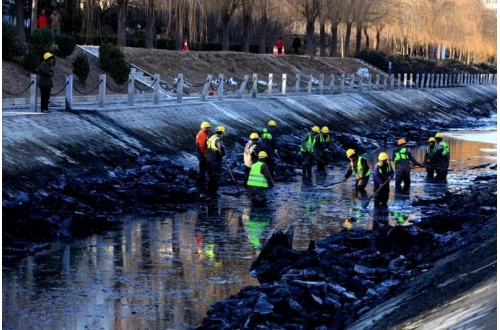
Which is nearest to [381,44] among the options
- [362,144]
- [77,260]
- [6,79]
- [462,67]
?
[462,67]

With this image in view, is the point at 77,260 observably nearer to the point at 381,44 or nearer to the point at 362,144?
the point at 362,144

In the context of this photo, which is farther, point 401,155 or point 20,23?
point 20,23

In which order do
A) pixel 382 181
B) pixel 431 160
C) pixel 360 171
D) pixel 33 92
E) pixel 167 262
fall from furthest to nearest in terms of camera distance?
pixel 431 160 → pixel 33 92 → pixel 360 171 → pixel 382 181 → pixel 167 262

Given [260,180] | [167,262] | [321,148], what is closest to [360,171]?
[260,180]

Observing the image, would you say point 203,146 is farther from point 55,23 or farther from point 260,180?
point 55,23

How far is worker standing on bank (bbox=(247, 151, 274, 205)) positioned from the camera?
21.8m

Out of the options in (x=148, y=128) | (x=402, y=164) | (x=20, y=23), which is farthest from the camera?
(x=20, y=23)

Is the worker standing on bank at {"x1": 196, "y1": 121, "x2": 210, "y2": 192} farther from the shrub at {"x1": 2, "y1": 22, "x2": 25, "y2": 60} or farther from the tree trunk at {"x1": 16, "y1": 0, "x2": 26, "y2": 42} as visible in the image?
the tree trunk at {"x1": 16, "y1": 0, "x2": 26, "y2": 42}

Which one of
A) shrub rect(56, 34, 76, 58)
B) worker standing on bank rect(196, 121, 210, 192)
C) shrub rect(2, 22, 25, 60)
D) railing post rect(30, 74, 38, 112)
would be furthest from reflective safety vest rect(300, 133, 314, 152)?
shrub rect(56, 34, 76, 58)

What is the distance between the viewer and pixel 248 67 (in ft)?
181

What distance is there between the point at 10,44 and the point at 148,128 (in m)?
8.61

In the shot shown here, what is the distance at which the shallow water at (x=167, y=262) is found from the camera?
42.3 feet

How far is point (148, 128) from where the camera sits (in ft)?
95.8

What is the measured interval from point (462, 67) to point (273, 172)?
66.5m
